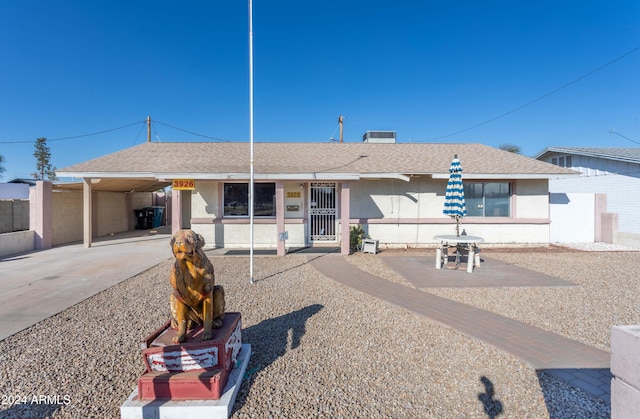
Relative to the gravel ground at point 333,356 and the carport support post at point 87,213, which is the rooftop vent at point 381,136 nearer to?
the gravel ground at point 333,356

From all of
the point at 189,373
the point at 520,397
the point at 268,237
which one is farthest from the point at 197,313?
the point at 268,237

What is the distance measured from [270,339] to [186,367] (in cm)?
148

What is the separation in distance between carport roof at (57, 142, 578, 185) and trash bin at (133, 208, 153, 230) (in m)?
4.41

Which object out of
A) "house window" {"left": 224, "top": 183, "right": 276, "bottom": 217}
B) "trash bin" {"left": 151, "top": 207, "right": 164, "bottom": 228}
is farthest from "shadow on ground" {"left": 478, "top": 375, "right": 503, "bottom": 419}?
"trash bin" {"left": 151, "top": 207, "right": 164, "bottom": 228}

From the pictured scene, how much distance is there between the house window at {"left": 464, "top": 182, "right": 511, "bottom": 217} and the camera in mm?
12055

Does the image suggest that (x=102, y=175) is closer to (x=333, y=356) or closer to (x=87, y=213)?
(x=87, y=213)

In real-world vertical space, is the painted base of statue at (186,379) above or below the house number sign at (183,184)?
below

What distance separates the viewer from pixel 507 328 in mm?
4598

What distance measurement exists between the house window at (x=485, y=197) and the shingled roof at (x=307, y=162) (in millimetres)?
681

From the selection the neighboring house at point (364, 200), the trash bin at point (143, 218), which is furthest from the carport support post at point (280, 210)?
the trash bin at point (143, 218)

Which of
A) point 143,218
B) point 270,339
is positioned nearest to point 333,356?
point 270,339

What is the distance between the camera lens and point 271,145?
Result: 15.7 m

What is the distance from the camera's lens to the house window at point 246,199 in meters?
11.8

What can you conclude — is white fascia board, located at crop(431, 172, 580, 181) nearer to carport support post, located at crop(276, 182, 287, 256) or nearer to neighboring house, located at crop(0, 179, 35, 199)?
carport support post, located at crop(276, 182, 287, 256)
